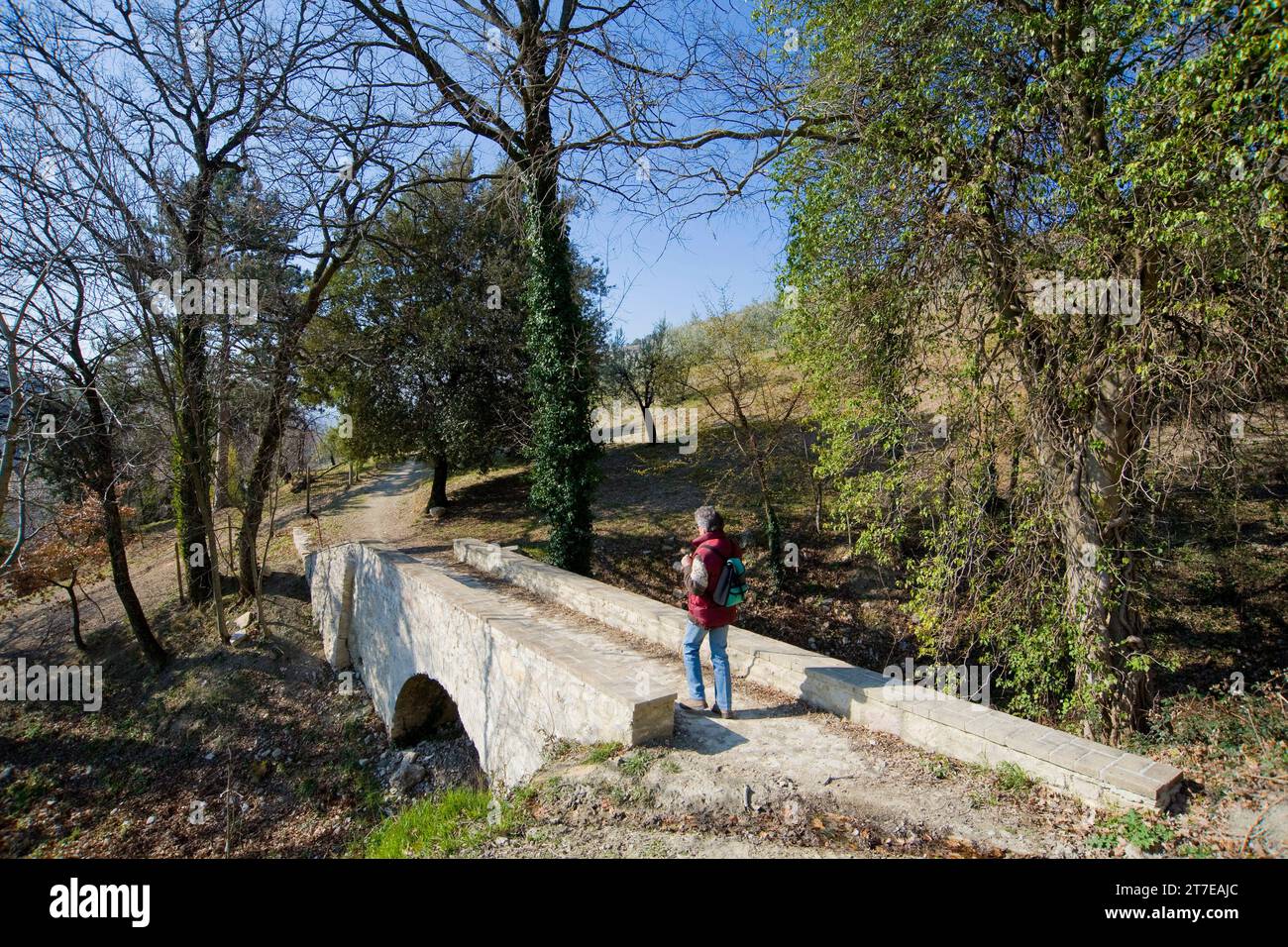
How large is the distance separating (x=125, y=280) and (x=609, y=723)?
27.9 ft

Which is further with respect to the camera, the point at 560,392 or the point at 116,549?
the point at 560,392

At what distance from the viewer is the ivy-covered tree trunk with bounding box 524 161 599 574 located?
470 inches

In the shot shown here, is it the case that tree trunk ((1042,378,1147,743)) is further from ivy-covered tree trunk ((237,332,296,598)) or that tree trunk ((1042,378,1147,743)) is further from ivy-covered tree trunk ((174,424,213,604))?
ivy-covered tree trunk ((174,424,213,604))

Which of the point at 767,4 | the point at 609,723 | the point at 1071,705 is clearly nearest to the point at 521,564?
the point at 609,723

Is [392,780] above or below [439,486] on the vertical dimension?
below

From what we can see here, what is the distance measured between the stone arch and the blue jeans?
679 cm

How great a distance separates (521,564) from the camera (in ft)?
33.8

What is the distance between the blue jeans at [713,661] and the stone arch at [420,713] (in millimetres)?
6795

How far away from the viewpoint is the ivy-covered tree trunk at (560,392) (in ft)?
39.2

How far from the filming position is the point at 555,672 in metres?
6.01

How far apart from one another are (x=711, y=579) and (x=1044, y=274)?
4.24 m

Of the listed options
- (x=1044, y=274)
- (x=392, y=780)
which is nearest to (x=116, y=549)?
(x=392, y=780)

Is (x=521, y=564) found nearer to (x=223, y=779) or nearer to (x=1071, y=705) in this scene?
(x=223, y=779)

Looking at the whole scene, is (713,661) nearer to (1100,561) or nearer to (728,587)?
(728,587)
